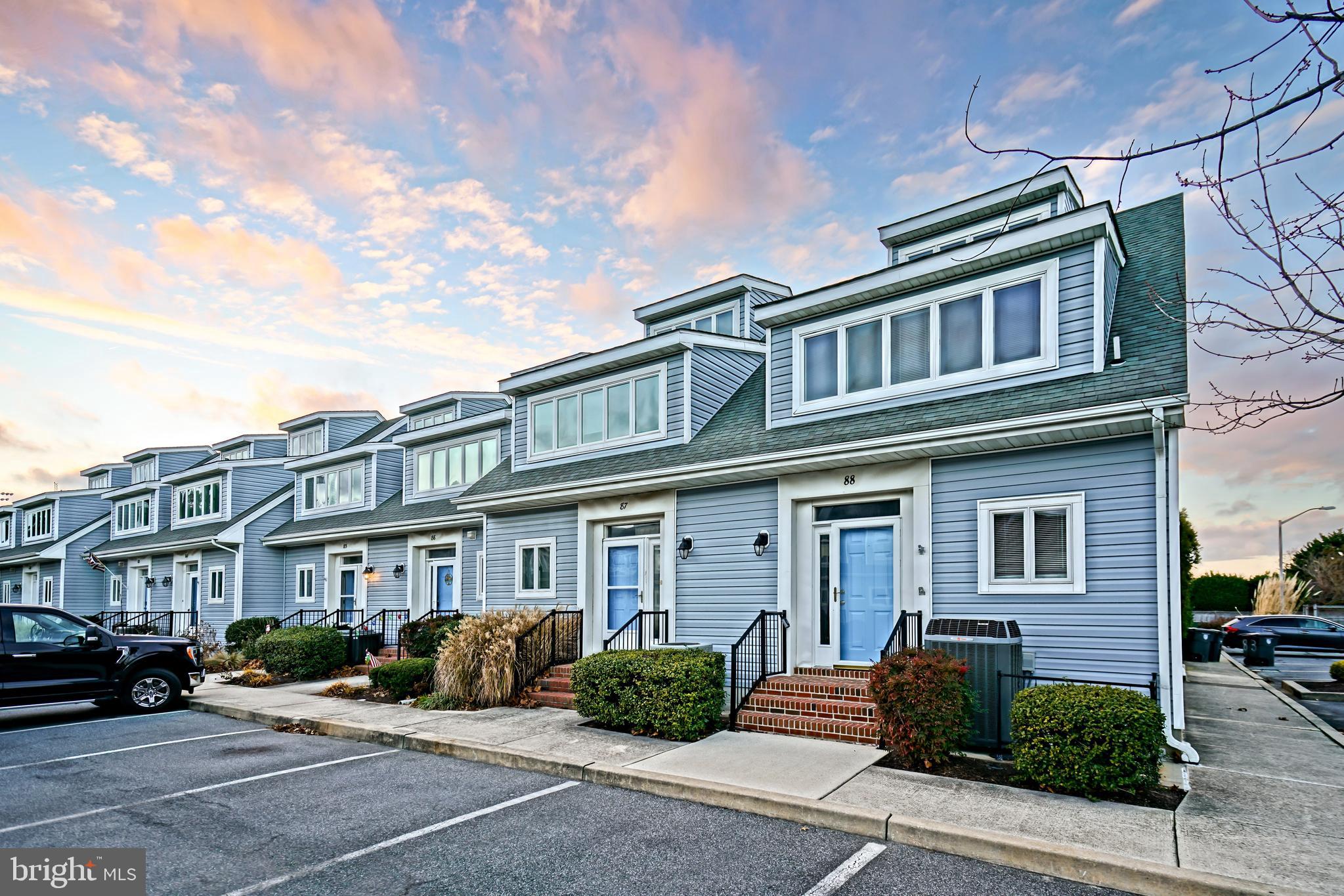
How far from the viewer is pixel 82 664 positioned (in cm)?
1212

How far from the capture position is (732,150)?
12.1 m

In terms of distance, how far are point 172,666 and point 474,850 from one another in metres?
10.3

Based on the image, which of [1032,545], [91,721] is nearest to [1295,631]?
[1032,545]

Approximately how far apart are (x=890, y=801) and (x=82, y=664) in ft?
41.4

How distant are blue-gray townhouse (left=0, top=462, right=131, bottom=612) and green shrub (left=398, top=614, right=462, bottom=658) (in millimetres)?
27536

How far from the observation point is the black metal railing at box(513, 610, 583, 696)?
12.6 meters

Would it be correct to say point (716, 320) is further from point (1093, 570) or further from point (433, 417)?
point (1093, 570)

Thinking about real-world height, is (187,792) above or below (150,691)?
above

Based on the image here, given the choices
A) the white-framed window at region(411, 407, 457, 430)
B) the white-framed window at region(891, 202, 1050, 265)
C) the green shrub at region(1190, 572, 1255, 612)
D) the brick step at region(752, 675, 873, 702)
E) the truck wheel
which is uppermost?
the white-framed window at region(891, 202, 1050, 265)

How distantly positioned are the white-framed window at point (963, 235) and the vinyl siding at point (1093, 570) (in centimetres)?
568

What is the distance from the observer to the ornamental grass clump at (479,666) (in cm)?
1215

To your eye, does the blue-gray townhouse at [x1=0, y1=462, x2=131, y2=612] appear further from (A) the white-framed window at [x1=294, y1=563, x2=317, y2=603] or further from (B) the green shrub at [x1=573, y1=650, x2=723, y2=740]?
(B) the green shrub at [x1=573, y1=650, x2=723, y2=740]

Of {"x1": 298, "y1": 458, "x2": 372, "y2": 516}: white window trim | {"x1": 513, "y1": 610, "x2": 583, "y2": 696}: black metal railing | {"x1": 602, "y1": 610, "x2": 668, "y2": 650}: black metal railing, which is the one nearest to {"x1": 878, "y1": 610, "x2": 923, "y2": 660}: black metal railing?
{"x1": 602, "y1": 610, "x2": 668, "y2": 650}: black metal railing

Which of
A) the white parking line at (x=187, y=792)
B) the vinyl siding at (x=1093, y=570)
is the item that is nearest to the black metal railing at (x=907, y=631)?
the vinyl siding at (x=1093, y=570)
